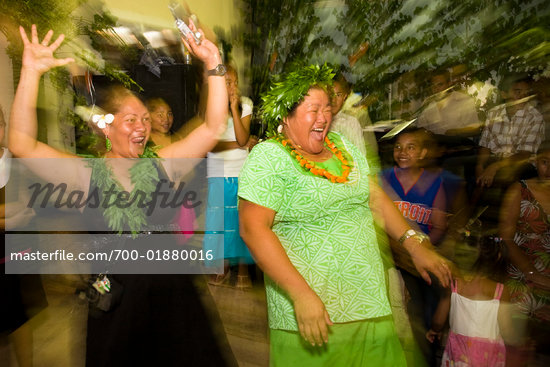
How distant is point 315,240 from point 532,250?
1.30 m

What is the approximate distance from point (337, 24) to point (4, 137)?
1.81 metres

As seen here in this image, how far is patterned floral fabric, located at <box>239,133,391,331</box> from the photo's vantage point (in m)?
1.60

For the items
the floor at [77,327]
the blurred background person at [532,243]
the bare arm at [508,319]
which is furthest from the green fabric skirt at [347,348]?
the floor at [77,327]

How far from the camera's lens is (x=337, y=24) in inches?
49.9

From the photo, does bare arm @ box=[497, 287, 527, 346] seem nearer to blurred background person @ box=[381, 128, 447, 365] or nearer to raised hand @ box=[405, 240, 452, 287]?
blurred background person @ box=[381, 128, 447, 365]

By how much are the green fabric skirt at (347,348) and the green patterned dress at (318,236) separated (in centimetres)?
1

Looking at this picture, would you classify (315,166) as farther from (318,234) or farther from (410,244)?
(410,244)

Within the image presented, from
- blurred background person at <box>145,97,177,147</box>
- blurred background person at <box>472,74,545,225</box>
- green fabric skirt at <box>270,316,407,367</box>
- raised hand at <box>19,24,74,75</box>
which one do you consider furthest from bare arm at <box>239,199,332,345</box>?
blurred background person at <box>472,74,545,225</box>

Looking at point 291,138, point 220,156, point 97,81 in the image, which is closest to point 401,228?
point 291,138

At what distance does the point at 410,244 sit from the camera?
1761 mm

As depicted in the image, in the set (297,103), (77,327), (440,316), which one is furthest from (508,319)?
(77,327)

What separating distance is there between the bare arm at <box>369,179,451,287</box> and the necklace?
0.94 meters

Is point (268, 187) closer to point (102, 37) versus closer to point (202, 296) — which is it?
point (202, 296)

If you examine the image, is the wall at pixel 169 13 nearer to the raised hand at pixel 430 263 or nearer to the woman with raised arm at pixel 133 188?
the woman with raised arm at pixel 133 188
